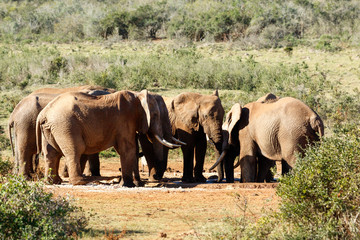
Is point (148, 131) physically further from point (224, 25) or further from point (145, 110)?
point (224, 25)

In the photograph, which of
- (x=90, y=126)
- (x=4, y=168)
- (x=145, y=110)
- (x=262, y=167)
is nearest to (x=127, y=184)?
(x=90, y=126)

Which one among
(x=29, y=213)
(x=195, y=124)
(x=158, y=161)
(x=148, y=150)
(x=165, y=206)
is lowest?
(x=158, y=161)

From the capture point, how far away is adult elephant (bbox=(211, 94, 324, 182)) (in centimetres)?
1312

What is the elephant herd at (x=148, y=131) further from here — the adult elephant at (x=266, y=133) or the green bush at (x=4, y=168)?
the green bush at (x=4, y=168)

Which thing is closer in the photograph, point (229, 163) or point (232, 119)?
point (232, 119)

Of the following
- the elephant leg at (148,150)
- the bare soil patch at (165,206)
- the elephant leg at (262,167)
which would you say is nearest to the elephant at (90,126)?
the bare soil patch at (165,206)

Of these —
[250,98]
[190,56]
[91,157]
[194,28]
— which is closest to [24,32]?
[194,28]

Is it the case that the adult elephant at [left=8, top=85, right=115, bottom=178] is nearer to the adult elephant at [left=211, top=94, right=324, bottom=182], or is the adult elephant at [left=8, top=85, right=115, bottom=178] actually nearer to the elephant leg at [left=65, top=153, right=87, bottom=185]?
the elephant leg at [left=65, top=153, right=87, bottom=185]

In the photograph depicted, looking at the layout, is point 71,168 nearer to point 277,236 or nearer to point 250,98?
point 277,236

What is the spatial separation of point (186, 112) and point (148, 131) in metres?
1.76

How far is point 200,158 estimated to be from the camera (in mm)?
15484

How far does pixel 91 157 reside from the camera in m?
15.6

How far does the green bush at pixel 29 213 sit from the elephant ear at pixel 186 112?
7777 mm

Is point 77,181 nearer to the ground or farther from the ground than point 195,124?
nearer to the ground
